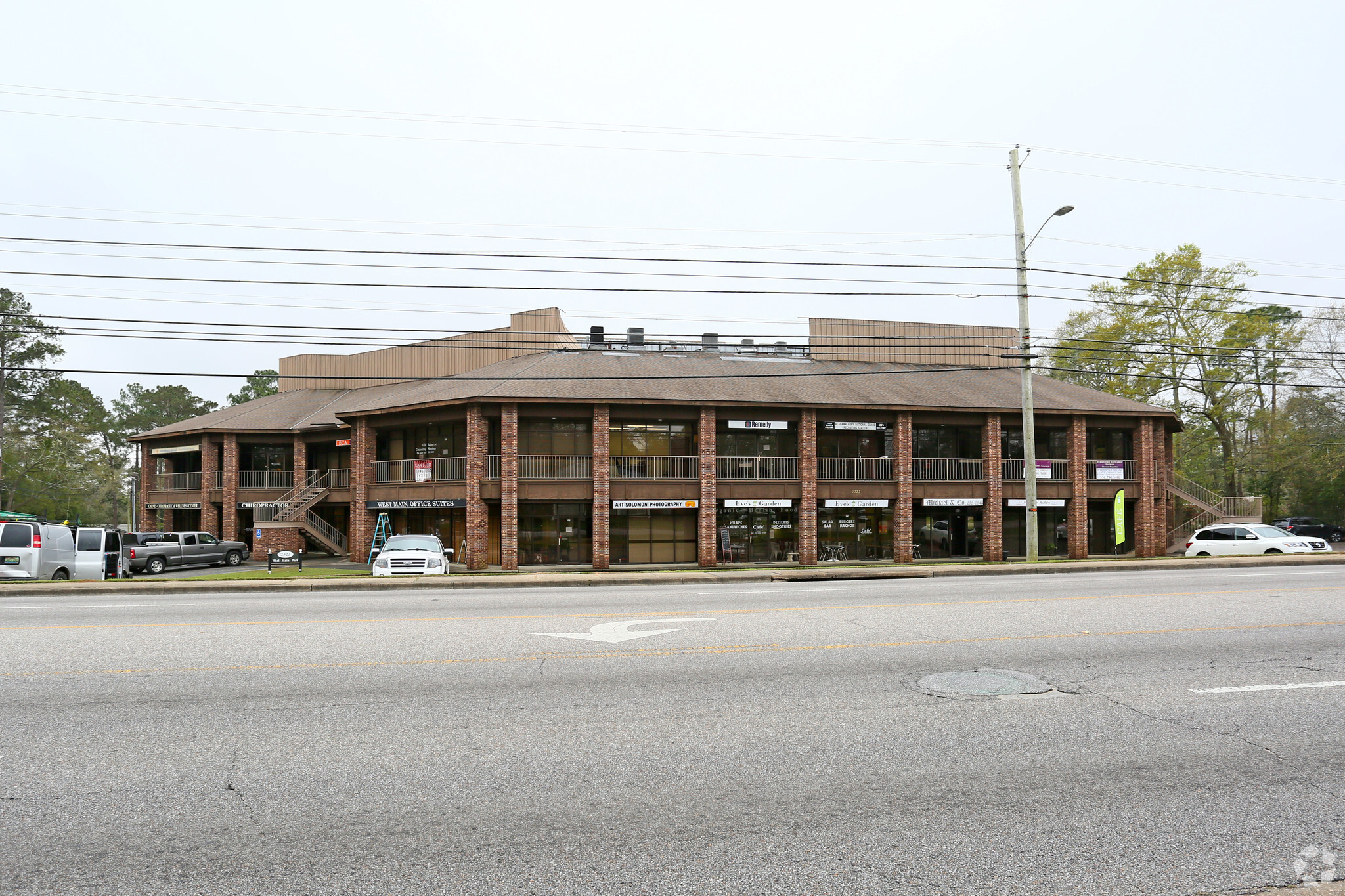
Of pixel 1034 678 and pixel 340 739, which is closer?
pixel 340 739

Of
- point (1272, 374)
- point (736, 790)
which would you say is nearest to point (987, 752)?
point (736, 790)

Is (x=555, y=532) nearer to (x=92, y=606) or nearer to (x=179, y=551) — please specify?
(x=179, y=551)

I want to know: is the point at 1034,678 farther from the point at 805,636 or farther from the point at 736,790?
the point at 736,790

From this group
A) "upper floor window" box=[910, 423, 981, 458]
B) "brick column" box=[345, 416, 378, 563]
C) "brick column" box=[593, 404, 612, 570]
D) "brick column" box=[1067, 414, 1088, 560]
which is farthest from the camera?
"upper floor window" box=[910, 423, 981, 458]

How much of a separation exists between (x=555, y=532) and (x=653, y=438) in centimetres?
562

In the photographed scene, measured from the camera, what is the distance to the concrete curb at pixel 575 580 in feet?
53.0

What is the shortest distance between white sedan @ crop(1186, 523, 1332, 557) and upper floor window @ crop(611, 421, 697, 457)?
64.6 ft

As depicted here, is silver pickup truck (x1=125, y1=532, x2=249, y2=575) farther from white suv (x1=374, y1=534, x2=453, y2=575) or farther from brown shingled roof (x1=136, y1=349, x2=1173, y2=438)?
white suv (x1=374, y1=534, x2=453, y2=575)

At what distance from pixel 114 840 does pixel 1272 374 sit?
6379 cm

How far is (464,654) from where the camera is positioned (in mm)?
8477

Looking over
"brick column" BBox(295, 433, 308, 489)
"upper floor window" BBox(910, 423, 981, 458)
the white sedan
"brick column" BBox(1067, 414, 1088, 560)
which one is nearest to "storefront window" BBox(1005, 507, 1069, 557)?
"brick column" BBox(1067, 414, 1088, 560)

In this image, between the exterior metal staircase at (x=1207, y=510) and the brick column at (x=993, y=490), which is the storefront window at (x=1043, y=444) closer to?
the brick column at (x=993, y=490)

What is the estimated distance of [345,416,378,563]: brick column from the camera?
33.4 metres

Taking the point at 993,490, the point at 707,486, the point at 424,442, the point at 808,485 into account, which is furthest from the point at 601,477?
the point at 993,490
